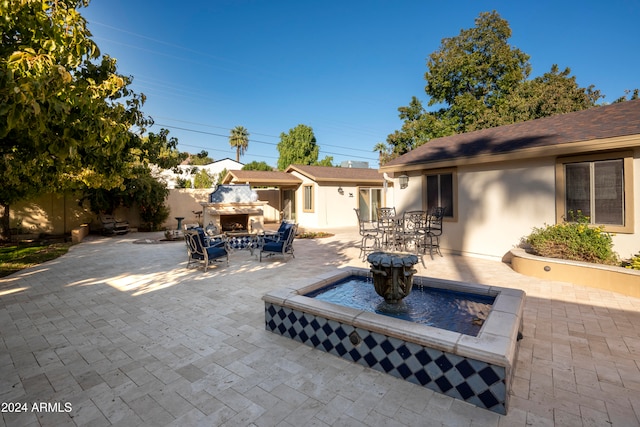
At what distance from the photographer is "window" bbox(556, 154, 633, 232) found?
21.5 feet

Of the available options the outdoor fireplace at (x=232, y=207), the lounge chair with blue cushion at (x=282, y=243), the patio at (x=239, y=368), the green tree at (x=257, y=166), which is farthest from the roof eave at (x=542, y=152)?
the green tree at (x=257, y=166)

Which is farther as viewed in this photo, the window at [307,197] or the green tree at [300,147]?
the green tree at [300,147]

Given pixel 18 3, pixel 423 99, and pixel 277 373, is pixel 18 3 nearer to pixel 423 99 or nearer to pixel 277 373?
pixel 277 373

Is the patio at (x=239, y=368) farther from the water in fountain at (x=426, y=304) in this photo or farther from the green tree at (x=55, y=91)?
the green tree at (x=55, y=91)

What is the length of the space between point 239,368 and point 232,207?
925 cm

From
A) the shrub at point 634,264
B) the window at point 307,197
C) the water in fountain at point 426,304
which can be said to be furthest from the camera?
the window at point 307,197

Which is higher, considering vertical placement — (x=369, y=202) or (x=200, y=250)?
(x=369, y=202)

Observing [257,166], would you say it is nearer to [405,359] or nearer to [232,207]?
[232,207]

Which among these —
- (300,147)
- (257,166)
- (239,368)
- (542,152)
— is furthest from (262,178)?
(257,166)

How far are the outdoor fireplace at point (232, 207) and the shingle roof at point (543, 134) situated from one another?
5.35 m

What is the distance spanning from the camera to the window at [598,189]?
655 centimetres

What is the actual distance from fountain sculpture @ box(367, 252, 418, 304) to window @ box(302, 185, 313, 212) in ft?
47.9

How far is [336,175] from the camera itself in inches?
739

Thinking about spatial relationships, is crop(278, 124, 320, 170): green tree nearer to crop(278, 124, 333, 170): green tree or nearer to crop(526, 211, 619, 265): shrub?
crop(278, 124, 333, 170): green tree
